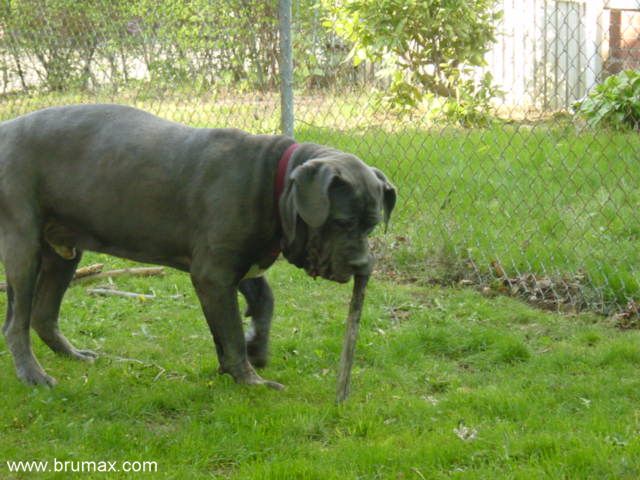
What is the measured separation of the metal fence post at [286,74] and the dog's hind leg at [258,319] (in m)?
2.53

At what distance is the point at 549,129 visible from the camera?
6.53 meters

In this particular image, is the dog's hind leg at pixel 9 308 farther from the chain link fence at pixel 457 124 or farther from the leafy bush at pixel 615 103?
the leafy bush at pixel 615 103

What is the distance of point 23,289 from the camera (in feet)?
15.9

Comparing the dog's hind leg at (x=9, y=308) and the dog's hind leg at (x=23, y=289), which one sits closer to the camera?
the dog's hind leg at (x=23, y=289)

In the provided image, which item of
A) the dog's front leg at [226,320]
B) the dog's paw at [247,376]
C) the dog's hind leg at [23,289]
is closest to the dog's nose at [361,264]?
the dog's front leg at [226,320]

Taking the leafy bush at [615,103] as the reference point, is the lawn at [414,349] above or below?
below

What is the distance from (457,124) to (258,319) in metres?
2.88

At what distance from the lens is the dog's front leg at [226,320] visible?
464 centimetres

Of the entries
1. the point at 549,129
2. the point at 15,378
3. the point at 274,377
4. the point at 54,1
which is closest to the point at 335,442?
the point at 274,377

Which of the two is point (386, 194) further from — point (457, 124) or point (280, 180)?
point (457, 124)

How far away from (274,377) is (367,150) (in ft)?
10.8

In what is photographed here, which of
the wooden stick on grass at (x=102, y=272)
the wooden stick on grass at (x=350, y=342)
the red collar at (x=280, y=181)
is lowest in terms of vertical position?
the wooden stick on grass at (x=102, y=272)

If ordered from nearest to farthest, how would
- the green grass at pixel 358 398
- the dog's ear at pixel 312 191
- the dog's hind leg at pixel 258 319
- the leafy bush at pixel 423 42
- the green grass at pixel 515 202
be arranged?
the green grass at pixel 358 398 → the dog's ear at pixel 312 191 → the dog's hind leg at pixel 258 319 → the green grass at pixel 515 202 → the leafy bush at pixel 423 42

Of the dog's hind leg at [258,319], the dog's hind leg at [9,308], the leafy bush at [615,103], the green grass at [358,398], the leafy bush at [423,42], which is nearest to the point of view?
the green grass at [358,398]
